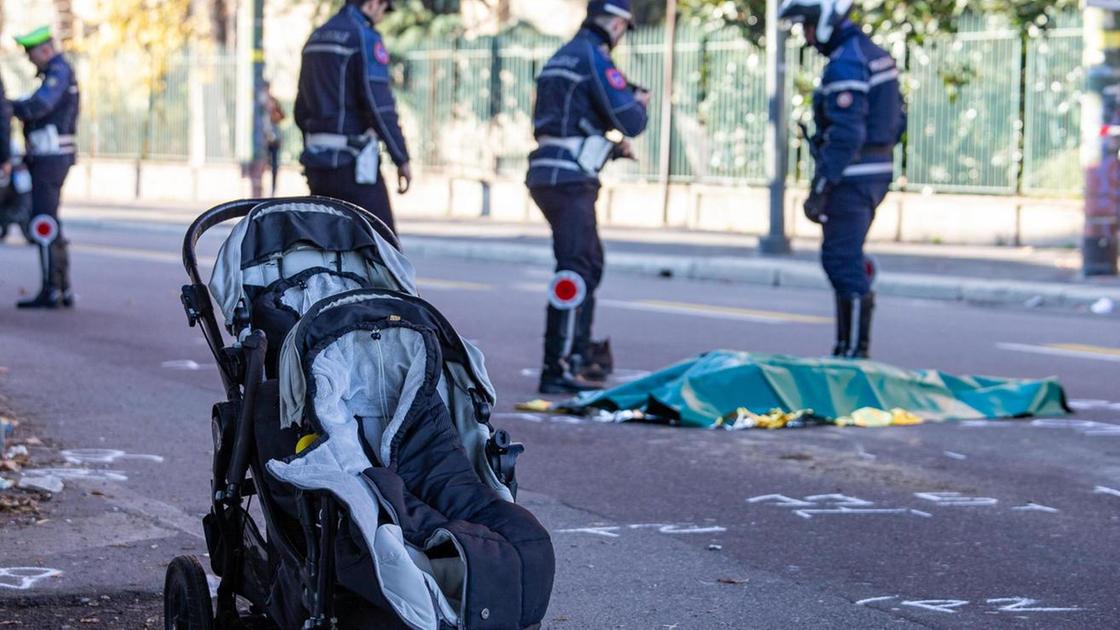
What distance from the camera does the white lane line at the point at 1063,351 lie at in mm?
11102

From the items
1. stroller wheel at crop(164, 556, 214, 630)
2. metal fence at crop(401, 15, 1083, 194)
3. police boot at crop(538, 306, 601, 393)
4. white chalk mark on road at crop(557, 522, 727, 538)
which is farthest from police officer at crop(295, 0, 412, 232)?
metal fence at crop(401, 15, 1083, 194)

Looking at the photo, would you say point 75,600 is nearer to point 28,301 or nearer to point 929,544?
point 929,544

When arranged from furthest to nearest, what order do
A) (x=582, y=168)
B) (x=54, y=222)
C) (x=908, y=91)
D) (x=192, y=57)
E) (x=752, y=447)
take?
(x=192, y=57) → (x=908, y=91) → (x=54, y=222) → (x=582, y=168) → (x=752, y=447)

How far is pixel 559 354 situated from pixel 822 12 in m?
2.46

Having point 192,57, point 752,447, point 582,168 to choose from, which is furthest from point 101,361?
point 192,57

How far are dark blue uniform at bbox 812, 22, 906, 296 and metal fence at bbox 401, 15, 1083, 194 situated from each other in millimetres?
10328

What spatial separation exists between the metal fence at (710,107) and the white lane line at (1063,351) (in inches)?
343

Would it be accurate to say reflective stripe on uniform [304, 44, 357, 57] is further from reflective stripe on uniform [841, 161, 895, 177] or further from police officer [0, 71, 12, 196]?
police officer [0, 71, 12, 196]

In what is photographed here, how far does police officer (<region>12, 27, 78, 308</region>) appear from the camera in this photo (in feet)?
40.0

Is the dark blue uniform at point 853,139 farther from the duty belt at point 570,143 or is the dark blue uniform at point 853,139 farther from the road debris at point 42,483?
the road debris at point 42,483

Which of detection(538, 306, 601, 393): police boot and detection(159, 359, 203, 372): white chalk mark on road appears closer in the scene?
detection(538, 306, 601, 393): police boot

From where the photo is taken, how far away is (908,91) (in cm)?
2156

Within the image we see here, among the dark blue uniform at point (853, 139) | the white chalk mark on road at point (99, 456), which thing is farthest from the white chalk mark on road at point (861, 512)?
the dark blue uniform at point (853, 139)

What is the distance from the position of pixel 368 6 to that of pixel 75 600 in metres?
4.89
